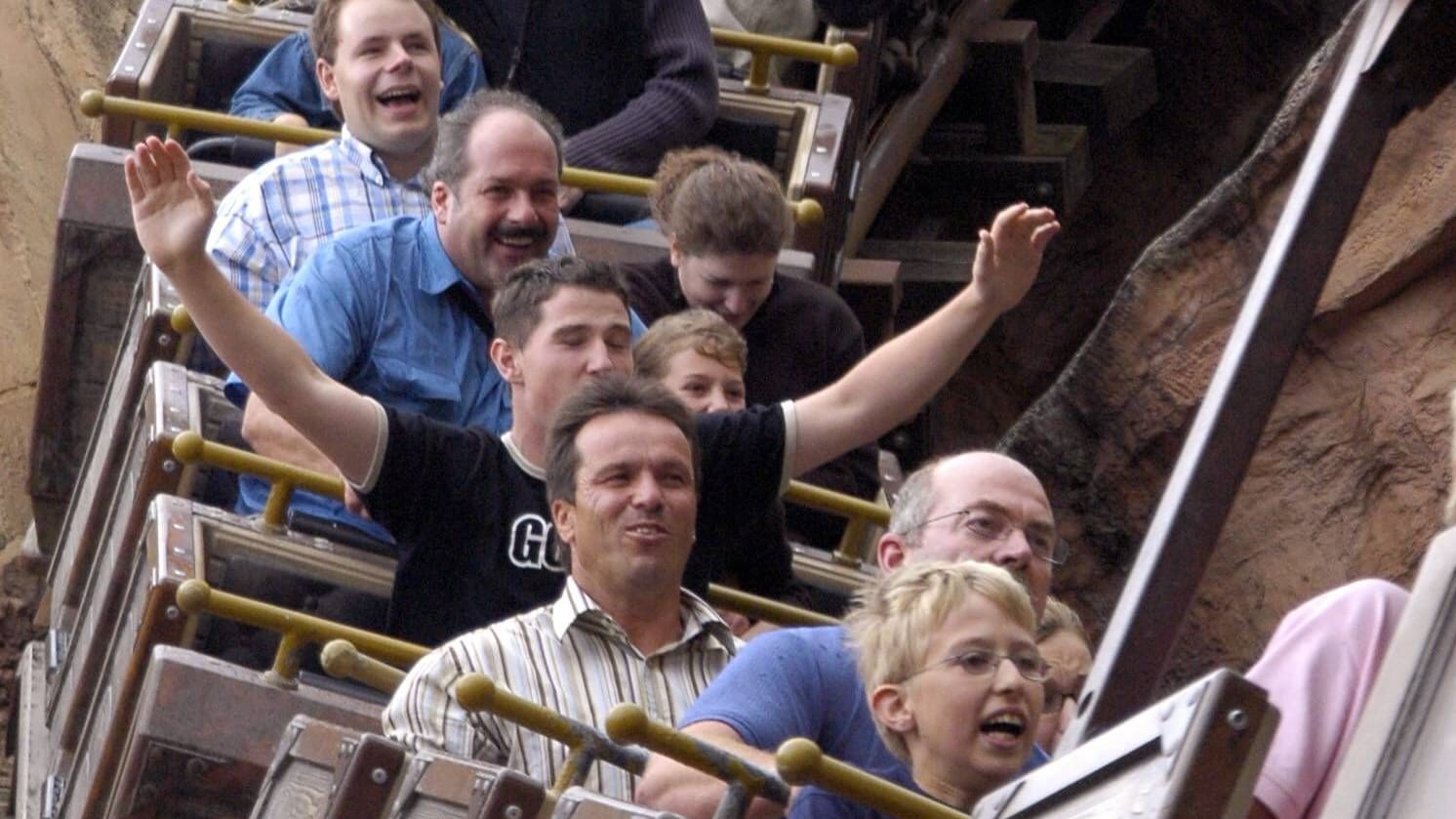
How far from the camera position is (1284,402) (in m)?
6.11

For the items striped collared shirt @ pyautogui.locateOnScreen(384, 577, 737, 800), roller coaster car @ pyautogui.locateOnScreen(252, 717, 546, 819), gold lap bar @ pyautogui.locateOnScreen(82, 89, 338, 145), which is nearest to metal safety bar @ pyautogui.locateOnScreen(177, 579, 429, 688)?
striped collared shirt @ pyautogui.locateOnScreen(384, 577, 737, 800)

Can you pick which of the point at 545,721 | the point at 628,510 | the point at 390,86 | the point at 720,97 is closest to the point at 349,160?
the point at 390,86

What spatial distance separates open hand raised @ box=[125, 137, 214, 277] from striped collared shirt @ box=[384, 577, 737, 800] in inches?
24.0

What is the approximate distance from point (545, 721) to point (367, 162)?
2610 millimetres

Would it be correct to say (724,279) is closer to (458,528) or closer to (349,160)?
(349,160)

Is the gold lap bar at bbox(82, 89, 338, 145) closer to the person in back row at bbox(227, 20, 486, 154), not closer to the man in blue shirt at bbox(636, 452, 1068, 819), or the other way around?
the person in back row at bbox(227, 20, 486, 154)

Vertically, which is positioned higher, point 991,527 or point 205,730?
point 991,527

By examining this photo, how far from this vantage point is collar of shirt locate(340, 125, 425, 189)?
516 centimetres

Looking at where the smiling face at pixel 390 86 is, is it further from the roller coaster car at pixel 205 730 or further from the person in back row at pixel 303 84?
the roller coaster car at pixel 205 730

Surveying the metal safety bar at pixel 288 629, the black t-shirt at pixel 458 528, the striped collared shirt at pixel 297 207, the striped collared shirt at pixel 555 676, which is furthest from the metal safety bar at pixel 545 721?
the striped collared shirt at pixel 297 207

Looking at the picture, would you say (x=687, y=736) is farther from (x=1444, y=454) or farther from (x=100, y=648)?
(x=1444, y=454)

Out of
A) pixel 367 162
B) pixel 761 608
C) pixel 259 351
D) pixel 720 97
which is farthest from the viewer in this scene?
pixel 720 97

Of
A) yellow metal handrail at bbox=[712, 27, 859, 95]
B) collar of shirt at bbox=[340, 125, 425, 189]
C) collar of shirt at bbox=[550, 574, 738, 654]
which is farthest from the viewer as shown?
yellow metal handrail at bbox=[712, 27, 859, 95]

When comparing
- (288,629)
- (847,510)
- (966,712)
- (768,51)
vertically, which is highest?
(768,51)
